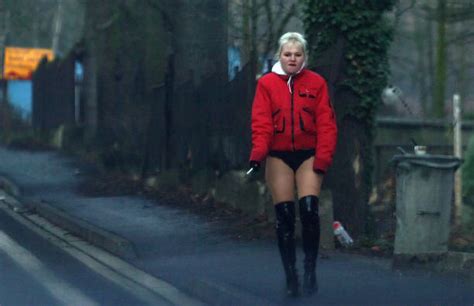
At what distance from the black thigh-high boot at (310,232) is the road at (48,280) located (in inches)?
49.3

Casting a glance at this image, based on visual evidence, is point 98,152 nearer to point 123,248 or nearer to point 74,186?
point 74,186

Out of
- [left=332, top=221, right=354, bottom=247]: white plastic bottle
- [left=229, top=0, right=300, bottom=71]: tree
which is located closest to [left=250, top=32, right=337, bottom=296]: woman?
[left=332, top=221, right=354, bottom=247]: white plastic bottle

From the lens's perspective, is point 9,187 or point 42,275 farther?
point 9,187

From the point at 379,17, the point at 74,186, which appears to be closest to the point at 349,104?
the point at 379,17

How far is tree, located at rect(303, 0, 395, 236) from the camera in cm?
1021

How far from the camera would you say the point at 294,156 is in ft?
23.5

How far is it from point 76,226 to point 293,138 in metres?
5.21

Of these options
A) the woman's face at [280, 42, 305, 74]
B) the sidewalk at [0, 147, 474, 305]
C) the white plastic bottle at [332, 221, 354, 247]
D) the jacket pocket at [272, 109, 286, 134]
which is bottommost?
the sidewalk at [0, 147, 474, 305]

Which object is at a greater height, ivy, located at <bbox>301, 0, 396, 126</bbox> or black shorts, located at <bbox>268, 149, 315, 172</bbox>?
ivy, located at <bbox>301, 0, 396, 126</bbox>

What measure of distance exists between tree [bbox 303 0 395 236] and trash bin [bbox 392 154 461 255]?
189 centimetres

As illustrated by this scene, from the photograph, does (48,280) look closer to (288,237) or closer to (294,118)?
(288,237)

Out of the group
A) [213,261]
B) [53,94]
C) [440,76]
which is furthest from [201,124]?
[53,94]

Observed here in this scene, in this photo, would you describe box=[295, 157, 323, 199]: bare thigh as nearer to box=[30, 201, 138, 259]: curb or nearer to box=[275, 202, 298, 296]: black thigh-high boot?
box=[275, 202, 298, 296]: black thigh-high boot

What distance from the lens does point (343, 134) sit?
410 inches
